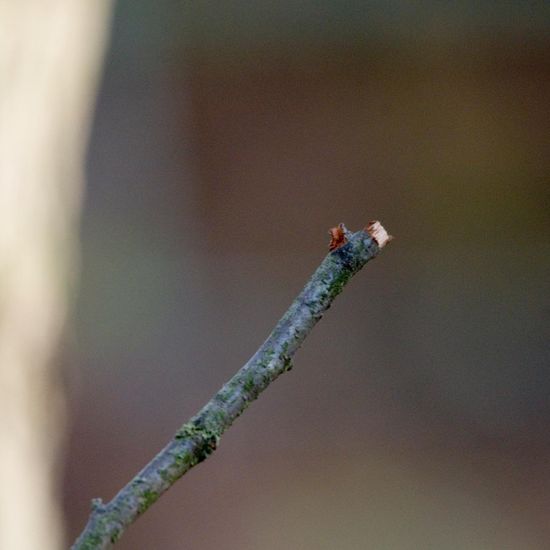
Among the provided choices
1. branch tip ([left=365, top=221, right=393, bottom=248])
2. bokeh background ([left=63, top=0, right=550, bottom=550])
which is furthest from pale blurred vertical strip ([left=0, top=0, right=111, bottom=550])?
branch tip ([left=365, top=221, right=393, bottom=248])

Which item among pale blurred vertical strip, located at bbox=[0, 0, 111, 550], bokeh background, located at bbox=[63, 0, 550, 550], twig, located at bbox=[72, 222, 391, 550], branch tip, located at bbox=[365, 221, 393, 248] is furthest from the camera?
bokeh background, located at bbox=[63, 0, 550, 550]

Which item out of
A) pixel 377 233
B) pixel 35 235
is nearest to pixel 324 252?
pixel 35 235

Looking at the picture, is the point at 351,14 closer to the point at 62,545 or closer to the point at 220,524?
the point at 220,524

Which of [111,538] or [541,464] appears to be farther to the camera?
[541,464]

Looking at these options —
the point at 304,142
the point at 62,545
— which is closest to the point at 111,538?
the point at 62,545

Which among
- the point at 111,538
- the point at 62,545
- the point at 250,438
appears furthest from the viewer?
the point at 250,438

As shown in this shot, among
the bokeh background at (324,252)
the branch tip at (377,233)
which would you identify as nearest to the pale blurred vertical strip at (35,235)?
the bokeh background at (324,252)

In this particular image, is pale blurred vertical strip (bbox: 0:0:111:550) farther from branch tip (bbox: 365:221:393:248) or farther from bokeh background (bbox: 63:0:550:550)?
branch tip (bbox: 365:221:393:248)
